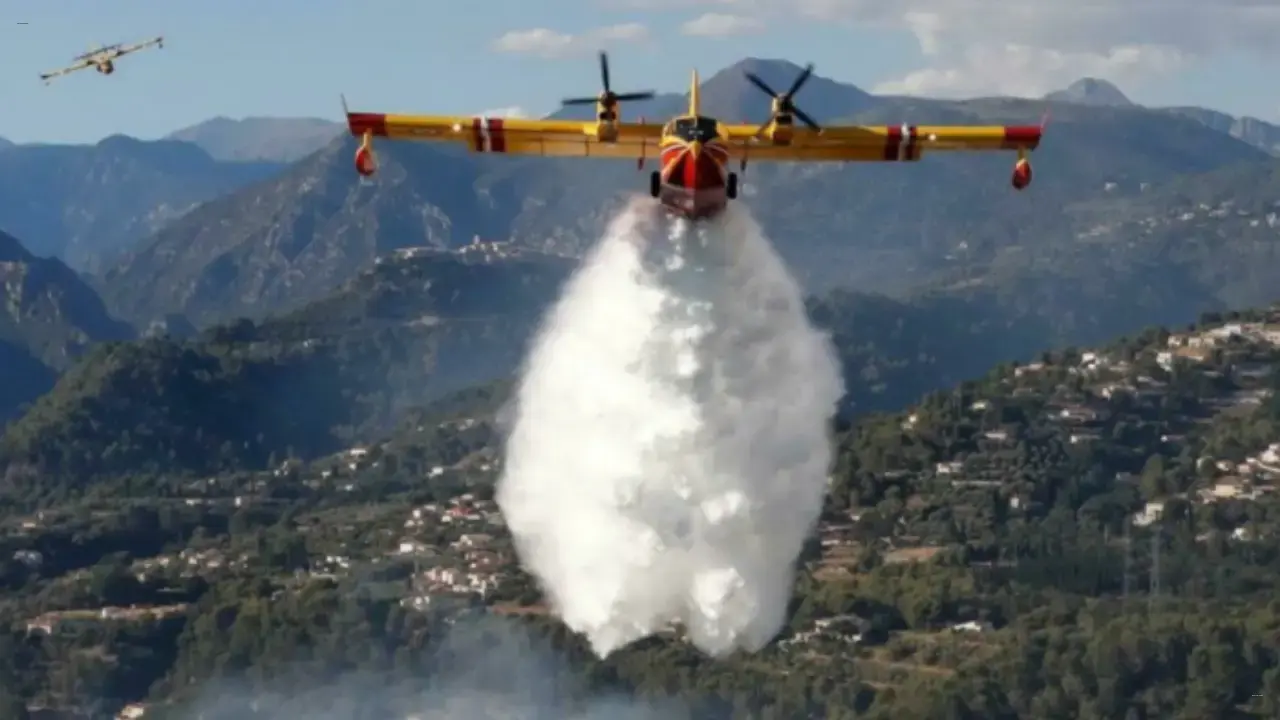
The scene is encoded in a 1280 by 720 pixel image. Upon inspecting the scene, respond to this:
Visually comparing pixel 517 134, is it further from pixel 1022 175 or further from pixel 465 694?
pixel 465 694

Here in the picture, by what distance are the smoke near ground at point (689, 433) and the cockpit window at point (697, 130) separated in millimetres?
12179

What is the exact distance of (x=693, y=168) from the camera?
72.7 m

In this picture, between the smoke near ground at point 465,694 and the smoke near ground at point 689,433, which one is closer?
the smoke near ground at point 689,433

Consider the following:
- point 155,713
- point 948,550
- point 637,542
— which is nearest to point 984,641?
point 948,550

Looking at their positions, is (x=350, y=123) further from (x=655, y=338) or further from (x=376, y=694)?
(x=376, y=694)

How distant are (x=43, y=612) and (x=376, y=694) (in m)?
59.7

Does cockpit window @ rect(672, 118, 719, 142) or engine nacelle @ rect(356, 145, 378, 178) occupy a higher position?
cockpit window @ rect(672, 118, 719, 142)

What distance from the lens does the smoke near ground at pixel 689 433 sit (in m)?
86.4

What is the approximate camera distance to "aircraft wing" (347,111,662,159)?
259ft

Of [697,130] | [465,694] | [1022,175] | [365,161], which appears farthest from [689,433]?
[465,694]

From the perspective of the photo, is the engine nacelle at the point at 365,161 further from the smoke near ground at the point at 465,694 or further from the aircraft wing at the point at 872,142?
the smoke near ground at the point at 465,694

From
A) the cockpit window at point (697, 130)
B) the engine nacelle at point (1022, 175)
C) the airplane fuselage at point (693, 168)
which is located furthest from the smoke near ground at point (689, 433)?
→ the cockpit window at point (697, 130)

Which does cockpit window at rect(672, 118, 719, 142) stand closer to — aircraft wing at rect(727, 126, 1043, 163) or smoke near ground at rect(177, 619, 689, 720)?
aircraft wing at rect(727, 126, 1043, 163)

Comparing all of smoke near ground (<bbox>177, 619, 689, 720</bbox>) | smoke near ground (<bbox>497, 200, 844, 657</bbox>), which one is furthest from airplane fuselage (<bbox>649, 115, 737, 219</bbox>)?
smoke near ground (<bbox>177, 619, 689, 720</bbox>)
